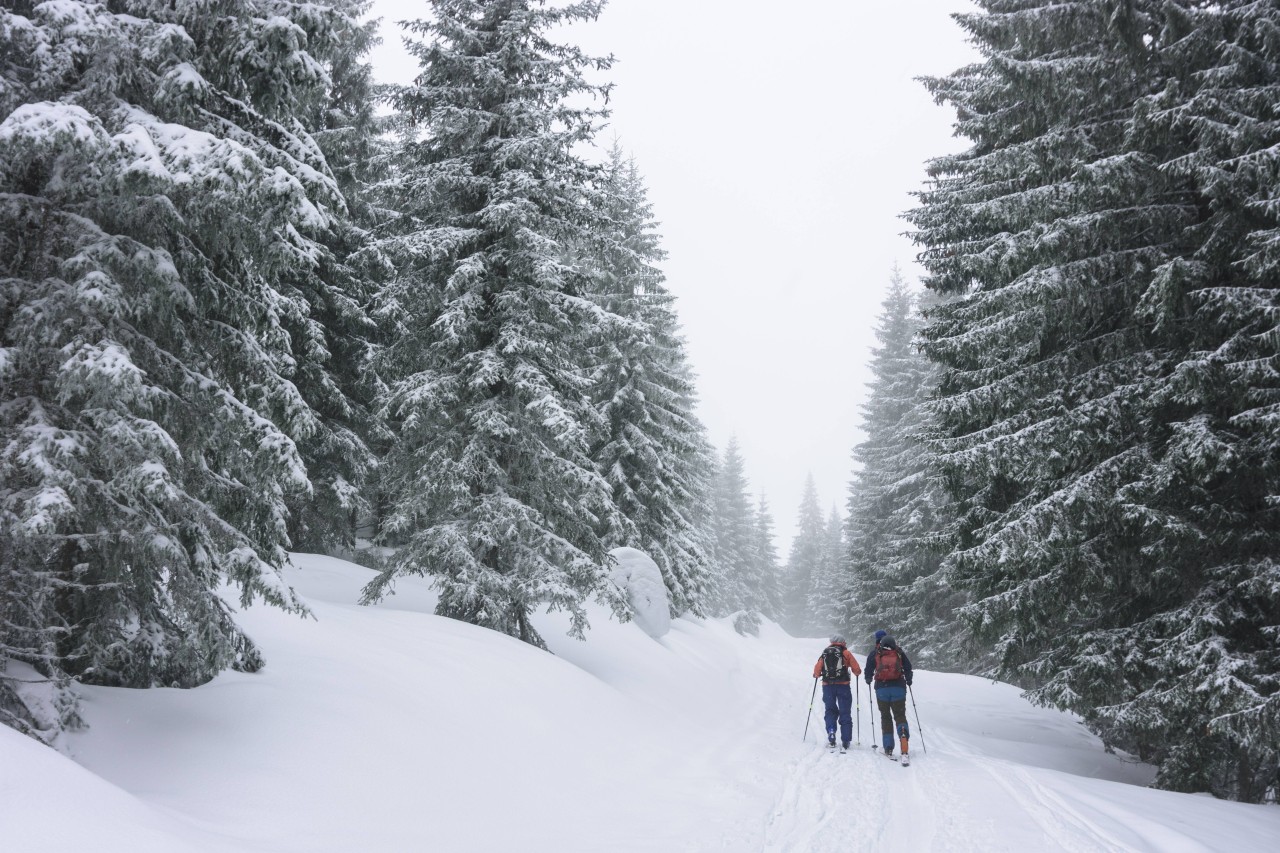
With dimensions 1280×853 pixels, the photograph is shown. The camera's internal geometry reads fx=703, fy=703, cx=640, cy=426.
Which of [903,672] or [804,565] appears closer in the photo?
[903,672]

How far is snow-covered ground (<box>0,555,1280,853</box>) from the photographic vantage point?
471cm

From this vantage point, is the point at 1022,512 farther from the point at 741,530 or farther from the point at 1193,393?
the point at 741,530

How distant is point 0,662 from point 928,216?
1456cm

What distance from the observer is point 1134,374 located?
9.72 m

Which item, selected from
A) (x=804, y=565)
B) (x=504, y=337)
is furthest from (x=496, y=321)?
(x=804, y=565)

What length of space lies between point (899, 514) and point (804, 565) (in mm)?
42052

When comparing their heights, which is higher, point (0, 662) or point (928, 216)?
point (928, 216)

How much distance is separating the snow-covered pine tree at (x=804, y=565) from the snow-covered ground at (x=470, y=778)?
5492 centimetres

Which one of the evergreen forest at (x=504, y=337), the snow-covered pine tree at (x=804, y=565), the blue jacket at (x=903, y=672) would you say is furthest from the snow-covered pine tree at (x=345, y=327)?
the snow-covered pine tree at (x=804, y=565)

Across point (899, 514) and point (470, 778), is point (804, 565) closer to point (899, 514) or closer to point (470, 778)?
point (899, 514)

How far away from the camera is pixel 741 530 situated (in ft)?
162

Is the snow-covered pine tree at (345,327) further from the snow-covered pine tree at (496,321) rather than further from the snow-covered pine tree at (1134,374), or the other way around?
the snow-covered pine tree at (1134,374)

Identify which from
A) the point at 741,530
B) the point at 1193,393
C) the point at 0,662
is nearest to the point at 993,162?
the point at 1193,393

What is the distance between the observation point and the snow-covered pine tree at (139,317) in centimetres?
470
